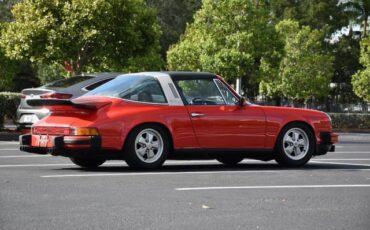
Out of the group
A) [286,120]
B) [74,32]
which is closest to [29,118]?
[286,120]

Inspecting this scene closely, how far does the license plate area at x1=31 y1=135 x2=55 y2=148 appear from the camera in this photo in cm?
1102

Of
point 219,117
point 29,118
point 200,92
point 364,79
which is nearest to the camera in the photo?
point 219,117

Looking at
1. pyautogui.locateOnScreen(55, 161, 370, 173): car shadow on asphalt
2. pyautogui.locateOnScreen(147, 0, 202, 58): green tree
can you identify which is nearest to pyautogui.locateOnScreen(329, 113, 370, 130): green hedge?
pyautogui.locateOnScreen(55, 161, 370, 173): car shadow on asphalt

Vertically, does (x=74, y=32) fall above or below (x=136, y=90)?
above

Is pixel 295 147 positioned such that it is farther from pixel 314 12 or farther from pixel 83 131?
pixel 314 12

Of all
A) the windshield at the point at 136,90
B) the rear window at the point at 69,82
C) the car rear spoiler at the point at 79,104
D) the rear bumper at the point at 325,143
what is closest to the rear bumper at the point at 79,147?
the car rear spoiler at the point at 79,104

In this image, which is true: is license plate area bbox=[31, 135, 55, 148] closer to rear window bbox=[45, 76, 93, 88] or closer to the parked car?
the parked car

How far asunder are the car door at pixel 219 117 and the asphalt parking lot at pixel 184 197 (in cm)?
42

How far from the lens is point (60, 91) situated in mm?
16125

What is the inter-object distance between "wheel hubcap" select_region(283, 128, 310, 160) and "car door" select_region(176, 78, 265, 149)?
431mm

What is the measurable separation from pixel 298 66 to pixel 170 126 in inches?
1763

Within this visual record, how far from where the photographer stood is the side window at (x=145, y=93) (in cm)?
1154

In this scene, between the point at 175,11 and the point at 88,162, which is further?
the point at 175,11

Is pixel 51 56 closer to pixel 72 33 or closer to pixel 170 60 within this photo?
pixel 72 33
